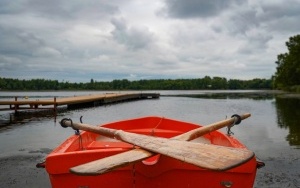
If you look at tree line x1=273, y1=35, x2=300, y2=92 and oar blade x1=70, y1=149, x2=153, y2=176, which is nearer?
oar blade x1=70, y1=149, x2=153, y2=176

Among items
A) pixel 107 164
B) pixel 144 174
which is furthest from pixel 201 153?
pixel 107 164

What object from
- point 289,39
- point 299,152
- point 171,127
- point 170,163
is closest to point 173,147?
point 170,163

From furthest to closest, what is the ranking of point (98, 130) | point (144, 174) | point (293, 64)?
point (293, 64)
point (98, 130)
point (144, 174)

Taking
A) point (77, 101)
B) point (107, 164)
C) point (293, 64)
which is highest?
point (293, 64)

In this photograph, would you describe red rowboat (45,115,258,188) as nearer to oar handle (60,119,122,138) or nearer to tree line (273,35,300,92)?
oar handle (60,119,122,138)

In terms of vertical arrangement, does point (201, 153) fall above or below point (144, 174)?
above

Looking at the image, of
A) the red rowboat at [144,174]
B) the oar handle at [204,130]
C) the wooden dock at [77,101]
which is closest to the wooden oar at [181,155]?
the red rowboat at [144,174]

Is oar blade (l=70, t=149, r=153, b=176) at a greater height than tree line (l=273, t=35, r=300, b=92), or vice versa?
tree line (l=273, t=35, r=300, b=92)

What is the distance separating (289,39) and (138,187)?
84.3 metres

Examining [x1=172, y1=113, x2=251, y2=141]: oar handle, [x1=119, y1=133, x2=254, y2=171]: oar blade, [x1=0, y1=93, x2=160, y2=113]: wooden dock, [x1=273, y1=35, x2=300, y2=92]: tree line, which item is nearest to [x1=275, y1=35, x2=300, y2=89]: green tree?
[x1=273, y1=35, x2=300, y2=92]: tree line

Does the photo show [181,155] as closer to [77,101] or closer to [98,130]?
[98,130]

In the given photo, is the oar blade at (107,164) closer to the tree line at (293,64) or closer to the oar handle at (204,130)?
the oar handle at (204,130)

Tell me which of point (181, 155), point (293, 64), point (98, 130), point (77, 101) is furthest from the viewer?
point (293, 64)

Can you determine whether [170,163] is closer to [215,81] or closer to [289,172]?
[289,172]
